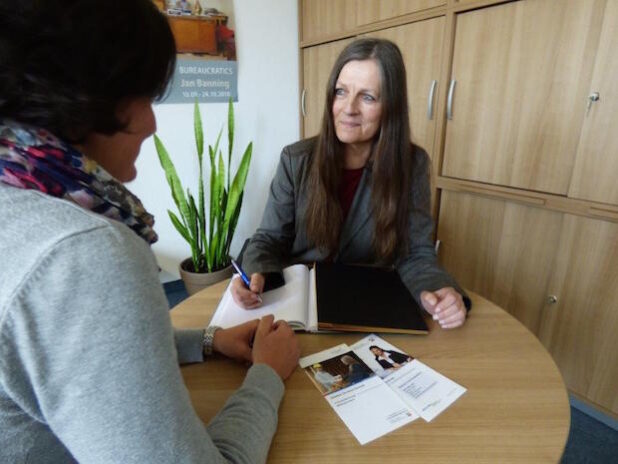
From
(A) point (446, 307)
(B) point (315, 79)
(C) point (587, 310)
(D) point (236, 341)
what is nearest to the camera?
(D) point (236, 341)

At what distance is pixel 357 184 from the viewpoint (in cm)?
140

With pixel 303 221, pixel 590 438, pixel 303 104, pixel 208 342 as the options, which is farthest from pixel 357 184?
pixel 303 104

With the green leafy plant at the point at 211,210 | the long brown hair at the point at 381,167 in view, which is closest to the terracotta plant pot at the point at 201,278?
the green leafy plant at the point at 211,210

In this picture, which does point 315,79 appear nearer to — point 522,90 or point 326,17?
point 326,17

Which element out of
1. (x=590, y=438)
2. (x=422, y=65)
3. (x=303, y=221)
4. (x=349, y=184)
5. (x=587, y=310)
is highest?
(x=422, y=65)

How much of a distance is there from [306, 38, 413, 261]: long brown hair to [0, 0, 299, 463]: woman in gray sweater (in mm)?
894

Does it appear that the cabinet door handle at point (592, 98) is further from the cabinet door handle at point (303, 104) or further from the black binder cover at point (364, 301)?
the cabinet door handle at point (303, 104)

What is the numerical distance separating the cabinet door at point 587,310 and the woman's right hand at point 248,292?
1.22 m

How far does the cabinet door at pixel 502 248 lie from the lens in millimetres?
1606

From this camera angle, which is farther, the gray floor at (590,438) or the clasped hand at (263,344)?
the gray floor at (590,438)

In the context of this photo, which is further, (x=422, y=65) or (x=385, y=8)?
(x=385, y=8)

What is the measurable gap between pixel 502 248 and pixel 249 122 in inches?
67.2

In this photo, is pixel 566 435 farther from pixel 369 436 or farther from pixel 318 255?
pixel 318 255

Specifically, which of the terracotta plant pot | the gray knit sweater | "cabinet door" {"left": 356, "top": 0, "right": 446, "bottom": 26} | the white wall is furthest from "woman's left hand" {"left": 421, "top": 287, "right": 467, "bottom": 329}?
the white wall
